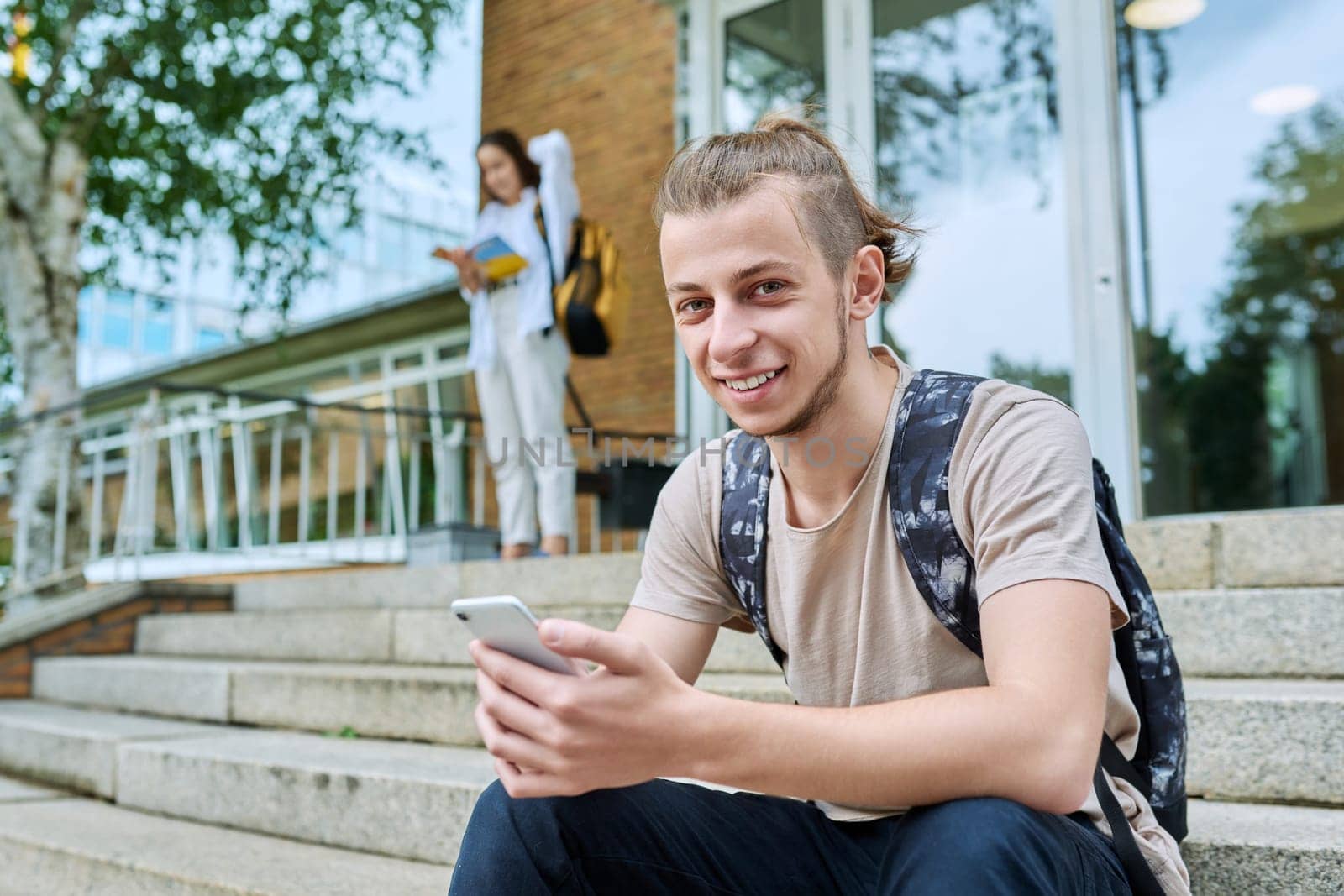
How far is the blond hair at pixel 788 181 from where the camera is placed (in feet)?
4.85

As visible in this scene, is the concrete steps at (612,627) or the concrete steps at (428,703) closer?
the concrete steps at (428,703)

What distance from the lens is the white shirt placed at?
4.73 metres

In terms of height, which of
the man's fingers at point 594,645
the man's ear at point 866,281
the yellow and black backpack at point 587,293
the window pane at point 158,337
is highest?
the window pane at point 158,337

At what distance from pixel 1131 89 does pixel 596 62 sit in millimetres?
3468

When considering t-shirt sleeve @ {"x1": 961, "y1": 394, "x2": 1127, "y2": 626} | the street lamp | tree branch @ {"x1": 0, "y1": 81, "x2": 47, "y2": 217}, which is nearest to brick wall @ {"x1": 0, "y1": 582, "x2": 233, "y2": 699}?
tree branch @ {"x1": 0, "y1": 81, "x2": 47, "y2": 217}

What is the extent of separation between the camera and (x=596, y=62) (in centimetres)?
742

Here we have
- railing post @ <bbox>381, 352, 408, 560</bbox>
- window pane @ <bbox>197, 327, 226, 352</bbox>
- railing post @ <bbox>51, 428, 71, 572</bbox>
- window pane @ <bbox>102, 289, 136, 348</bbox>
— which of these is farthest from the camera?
window pane @ <bbox>102, 289, 136, 348</bbox>

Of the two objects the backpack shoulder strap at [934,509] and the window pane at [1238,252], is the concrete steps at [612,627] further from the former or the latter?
the window pane at [1238,252]

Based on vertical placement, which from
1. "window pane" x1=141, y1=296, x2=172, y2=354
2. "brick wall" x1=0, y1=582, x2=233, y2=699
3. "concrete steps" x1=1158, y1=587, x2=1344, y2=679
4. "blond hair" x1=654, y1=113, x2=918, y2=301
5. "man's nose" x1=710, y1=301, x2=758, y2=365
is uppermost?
"window pane" x1=141, y1=296, x2=172, y2=354

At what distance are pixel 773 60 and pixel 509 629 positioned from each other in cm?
578

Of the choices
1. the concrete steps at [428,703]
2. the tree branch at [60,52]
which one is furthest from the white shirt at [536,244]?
the tree branch at [60,52]

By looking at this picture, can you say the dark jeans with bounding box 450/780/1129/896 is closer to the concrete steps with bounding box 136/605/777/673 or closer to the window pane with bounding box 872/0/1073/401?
the concrete steps with bounding box 136/605/777/673

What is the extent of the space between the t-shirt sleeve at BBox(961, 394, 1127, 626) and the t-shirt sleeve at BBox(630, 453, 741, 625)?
43 centimetres

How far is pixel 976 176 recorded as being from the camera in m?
5.98
